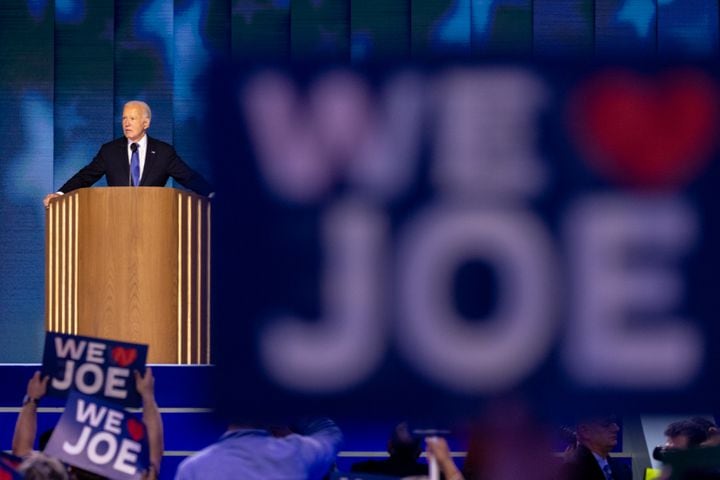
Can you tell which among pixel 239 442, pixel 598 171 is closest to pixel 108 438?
pixel 239 442

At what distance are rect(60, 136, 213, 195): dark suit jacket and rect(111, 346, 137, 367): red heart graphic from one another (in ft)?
10.7

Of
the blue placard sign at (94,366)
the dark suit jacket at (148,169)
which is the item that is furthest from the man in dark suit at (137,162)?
the blue placard sign at (94,366)

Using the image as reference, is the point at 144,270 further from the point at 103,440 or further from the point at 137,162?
the point at 103,440

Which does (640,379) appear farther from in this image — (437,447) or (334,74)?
(437,447)

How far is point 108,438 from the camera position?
346 cm

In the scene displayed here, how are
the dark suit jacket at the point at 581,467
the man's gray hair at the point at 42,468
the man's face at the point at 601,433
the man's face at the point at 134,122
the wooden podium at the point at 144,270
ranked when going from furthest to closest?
1. the man's face at the point at 134,122
2. the wooden podium at the point at 144,270
3. the man's face at the point at 601,433
4. the dark suit jacket at the point at 581,467
5. the man's gray hair at the point at 42,468

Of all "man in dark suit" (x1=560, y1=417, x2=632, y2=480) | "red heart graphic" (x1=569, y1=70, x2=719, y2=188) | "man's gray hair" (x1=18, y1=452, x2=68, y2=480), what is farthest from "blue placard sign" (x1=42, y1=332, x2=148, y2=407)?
"man in dark suit" (x1=560, y1=417, x2=632, y2=480)

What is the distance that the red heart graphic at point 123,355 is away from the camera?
344 cm

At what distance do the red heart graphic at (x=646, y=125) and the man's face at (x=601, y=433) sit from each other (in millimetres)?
3270

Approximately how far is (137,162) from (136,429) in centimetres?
366

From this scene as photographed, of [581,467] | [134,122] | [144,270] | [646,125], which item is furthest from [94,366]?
[134,122]

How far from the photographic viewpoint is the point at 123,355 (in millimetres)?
3447

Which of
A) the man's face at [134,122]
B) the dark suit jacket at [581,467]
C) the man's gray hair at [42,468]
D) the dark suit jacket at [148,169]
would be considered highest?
the man's face at [134,122]

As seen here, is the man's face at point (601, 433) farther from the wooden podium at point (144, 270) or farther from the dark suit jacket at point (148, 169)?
the dark suit jacket at point (148, 169)
